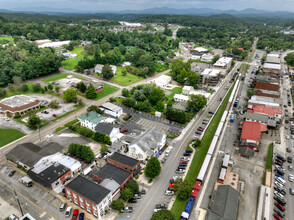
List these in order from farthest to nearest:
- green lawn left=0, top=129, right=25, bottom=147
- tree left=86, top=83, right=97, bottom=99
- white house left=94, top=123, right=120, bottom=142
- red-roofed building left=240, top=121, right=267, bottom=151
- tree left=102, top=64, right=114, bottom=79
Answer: tree left=102, top=64, right=114, bottom=79 < tree left=86, top=83, right=97, bottom=99 < white house left=94, top=123, right=120, bottom=142 < green lawn left=0, top=129, right=25, bottom=147 < red-roofed building left=240, top=121, right=267, bottom=151

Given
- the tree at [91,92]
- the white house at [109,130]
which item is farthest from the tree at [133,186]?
the tree at [91,92]

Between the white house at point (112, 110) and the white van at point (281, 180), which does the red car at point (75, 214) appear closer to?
the white house at point (112, 110)

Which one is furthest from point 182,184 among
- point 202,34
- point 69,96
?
point 202,34

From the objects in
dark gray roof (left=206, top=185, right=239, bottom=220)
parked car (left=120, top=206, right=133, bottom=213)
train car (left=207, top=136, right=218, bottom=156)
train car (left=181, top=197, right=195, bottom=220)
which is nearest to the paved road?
parked car (left=120, top=206, right=133, bottom=213)

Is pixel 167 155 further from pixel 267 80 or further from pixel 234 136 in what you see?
pixel 267 80

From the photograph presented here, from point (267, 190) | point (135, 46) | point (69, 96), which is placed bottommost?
point (267, 190)

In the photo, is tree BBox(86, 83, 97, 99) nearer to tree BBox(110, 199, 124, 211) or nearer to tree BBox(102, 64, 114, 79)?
tree BBox(102, 64, 114, 79)
